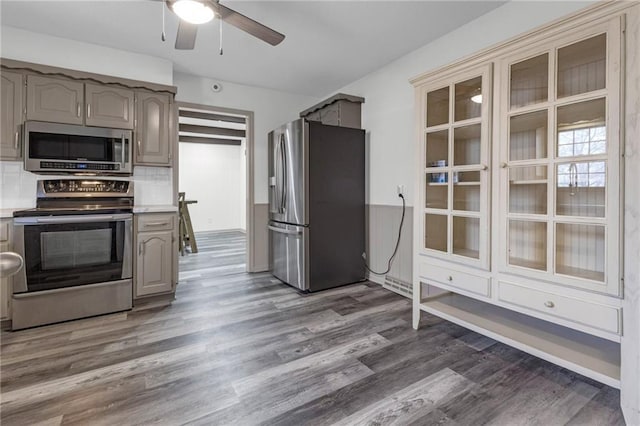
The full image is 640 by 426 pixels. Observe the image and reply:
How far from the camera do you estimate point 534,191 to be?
187cm

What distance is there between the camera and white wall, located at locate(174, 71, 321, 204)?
12.7 ft

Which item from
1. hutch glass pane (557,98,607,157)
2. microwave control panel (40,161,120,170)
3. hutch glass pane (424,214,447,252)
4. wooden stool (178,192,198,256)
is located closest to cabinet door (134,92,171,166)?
microwave control panel (40,161,120,170)

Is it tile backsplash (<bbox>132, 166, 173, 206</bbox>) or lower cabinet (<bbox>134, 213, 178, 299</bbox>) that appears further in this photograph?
tile backsplash (<bbox>132, 166, 173, 206</bbox>)

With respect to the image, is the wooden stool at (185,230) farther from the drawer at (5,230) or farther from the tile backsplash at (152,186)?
the drawer at (5,230)

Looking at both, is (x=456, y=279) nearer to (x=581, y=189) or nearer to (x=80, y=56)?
(x=581, y=189)

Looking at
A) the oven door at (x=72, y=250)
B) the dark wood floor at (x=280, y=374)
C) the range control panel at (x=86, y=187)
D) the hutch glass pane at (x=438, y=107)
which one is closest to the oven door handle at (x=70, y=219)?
the oven door at (x=72, y=250)

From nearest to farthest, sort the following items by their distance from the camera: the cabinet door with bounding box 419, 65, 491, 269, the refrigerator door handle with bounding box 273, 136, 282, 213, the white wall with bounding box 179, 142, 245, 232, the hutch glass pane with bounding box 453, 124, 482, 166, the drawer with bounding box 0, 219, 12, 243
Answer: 1. the cabinet door with bounding box 419, 65, 491, 269
2. the hutch glass pane with bounding box 453, 124, 482, 166
3. the drawer with bounding box 0, 219, 12, 243
4. the refrigerator door handle with bounding box 273, 136, 282, 213
5. the white wall with bounding box 179, 142, 245, 232

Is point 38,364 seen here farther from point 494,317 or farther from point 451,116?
point 451,116

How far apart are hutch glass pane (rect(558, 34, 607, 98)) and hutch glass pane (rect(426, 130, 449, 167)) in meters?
0.74

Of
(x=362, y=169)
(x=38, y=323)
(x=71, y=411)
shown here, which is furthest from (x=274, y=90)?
(x=71, y=411)

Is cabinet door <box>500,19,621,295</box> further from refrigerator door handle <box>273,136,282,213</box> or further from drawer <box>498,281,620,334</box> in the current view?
refrigerator door handle <box>273,136,282,213</box>

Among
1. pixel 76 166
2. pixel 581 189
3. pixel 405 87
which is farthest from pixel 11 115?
pixel 581 189

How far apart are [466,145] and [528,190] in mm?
520

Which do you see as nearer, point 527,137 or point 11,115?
point 527,137
